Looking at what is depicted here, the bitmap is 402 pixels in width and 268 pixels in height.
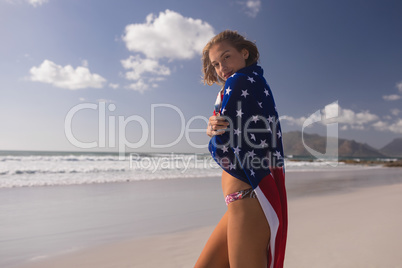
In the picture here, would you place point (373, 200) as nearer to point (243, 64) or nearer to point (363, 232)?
point (363, 232)

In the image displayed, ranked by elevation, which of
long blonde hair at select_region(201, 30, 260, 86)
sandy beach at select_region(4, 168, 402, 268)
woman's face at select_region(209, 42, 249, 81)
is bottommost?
sandy beach at select_region(4, 168, 402, 268)

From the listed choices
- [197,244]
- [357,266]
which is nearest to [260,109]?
[357,266]

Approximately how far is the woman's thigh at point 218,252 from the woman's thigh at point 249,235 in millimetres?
214

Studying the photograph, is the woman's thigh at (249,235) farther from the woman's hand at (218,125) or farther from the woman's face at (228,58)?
the woman's face at (228,58)

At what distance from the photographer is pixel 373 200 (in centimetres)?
631

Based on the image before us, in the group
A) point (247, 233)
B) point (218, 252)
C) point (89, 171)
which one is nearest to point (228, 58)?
point (247, 233)

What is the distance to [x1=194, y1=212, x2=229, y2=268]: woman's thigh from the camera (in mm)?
1284

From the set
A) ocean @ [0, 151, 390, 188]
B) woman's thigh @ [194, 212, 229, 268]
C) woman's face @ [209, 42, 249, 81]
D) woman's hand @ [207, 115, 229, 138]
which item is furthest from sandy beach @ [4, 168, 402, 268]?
ocean @ [0, 151, 390, 188]

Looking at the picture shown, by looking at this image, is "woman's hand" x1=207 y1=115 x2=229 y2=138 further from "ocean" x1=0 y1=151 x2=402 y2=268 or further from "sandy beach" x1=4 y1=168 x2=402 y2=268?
"ocean" x1=0 y1=151 x2=402 y2=268

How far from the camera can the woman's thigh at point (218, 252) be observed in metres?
1.28

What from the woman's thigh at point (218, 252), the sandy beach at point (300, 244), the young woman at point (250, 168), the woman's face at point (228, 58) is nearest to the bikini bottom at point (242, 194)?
the young woman at point (250, 168)

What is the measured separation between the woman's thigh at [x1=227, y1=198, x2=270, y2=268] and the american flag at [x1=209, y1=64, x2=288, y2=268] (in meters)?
0.04

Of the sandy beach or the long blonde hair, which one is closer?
the long blonde hair

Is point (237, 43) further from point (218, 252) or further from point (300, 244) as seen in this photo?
point (300, 244)
